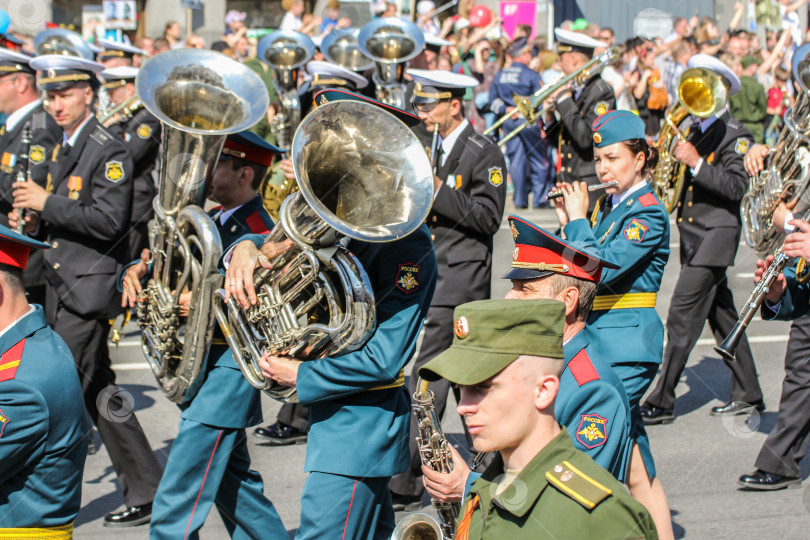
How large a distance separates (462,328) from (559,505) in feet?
1.70

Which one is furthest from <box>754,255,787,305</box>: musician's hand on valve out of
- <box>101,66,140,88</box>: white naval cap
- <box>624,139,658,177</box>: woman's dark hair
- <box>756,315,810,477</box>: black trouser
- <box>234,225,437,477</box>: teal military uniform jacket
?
<box>101,66,140,88</box>: white naval cap

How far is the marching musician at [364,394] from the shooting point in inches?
148

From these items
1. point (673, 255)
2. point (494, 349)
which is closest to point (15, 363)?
point (494, 349)

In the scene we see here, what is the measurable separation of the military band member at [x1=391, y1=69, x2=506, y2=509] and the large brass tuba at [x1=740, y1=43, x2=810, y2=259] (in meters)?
1.44

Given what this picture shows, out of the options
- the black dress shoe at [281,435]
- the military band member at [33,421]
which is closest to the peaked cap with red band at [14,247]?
the military band member at [33,421]

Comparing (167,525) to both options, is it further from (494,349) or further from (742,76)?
(742,76)

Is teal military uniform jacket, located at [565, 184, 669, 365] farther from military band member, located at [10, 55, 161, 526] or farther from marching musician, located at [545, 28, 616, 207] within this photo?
marching musician, located at [545, 28, 616, 207]

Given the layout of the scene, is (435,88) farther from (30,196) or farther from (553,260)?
(553,260)

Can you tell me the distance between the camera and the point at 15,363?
11.4ft

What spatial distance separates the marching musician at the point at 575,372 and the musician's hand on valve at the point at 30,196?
284cm

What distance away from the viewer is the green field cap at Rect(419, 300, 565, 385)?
8.42 feet

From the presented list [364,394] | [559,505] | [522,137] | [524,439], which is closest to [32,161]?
[364,394]

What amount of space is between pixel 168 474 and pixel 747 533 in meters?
2.85

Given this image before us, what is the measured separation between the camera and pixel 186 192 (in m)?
4.58
